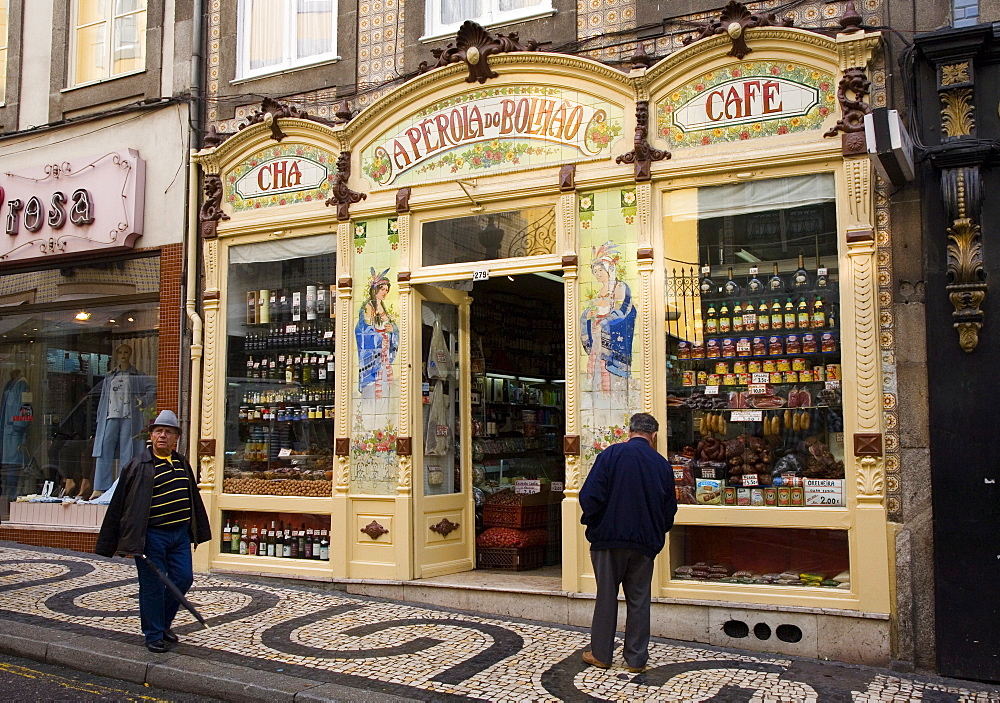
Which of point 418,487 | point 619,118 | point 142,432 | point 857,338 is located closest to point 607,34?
point 619,118

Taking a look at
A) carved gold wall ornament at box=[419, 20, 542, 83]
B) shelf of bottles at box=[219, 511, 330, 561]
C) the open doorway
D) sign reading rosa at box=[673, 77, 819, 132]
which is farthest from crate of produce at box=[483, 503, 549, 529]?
carved gold wall ornament at box=[419, 20, 542, 83]

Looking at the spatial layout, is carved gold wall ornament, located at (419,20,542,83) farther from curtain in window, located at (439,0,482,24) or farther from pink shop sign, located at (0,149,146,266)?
pink shop sign, located at (0,149,146,266)

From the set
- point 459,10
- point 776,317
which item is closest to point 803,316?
point 776,317

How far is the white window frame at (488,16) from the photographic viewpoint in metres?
9.37

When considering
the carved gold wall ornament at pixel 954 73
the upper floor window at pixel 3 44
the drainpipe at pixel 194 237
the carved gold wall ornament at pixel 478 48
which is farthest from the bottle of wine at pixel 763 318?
the upper floor window at pixel 3 44

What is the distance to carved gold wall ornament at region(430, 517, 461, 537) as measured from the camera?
9.67 meters

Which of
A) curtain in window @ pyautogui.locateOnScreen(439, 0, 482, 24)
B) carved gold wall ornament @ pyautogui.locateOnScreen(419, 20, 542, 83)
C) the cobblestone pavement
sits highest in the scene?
curtain in window @ pyautogui.locateOnScreen(439, 0, 482, 24)

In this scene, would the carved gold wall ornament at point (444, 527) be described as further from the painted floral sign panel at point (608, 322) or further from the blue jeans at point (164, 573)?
the blue jeans at point (164, 573)

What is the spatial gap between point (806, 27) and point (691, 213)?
5.83ft

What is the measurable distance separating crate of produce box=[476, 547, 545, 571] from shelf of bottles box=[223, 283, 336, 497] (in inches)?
68.6

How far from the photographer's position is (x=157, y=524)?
732cm

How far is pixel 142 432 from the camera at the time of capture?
11.6m

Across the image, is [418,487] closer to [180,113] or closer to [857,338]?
[857,338]

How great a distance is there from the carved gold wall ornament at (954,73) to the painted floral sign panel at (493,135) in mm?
2653
